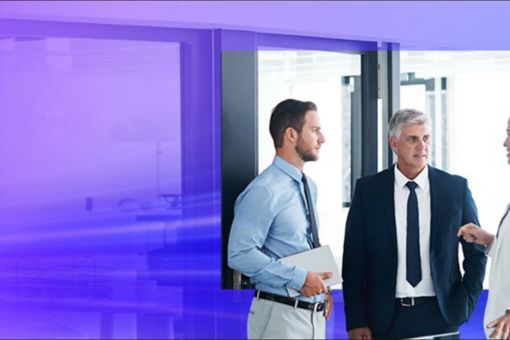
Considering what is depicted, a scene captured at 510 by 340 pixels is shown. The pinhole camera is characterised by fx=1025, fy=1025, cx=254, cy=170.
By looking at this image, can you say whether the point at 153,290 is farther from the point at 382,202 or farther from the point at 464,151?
the point at 464,151

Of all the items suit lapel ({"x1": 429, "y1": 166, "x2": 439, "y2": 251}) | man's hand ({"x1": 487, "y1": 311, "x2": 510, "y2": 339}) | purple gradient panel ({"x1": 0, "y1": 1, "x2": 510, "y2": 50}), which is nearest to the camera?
purple gradient panel ({"x1": 0, "y1": 1, "x2": 510, "y2": 50})

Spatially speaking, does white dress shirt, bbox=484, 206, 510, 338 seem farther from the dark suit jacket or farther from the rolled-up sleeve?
the rolled-up sleeve

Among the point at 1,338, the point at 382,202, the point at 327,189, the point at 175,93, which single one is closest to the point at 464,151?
the point at 327,189

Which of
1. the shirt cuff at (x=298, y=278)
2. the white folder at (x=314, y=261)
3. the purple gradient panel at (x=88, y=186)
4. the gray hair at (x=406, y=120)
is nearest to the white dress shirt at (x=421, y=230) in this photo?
the gray hair at (x=406, y=120)

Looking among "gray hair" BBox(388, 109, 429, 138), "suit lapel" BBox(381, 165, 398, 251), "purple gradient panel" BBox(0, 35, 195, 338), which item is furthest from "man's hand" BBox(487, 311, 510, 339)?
"purple gradient panel" BBox(0, 35, 195, 338)

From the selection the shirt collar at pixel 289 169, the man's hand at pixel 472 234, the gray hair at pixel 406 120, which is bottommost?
the man's hand at pixel 472 234

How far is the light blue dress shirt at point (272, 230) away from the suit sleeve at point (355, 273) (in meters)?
0.19

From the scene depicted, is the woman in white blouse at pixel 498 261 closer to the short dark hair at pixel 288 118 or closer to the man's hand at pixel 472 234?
the man's hand at pixel 472 234

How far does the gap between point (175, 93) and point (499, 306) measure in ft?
5.47

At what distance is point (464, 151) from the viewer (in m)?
5.32

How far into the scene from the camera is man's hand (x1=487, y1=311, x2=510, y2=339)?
3.73 m

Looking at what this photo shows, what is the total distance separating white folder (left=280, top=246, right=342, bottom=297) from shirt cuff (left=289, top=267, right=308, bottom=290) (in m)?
0.04

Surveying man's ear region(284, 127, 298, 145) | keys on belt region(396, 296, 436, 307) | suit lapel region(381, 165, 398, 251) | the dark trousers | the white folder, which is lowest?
the dark trousers

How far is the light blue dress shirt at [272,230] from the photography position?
3.93 metres
